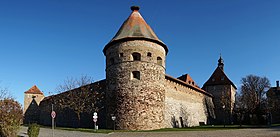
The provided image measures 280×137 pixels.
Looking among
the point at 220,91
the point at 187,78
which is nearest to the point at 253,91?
the point at 220,91

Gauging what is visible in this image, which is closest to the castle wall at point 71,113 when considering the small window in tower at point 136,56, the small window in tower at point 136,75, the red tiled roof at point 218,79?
the small window in tower at point 136,75

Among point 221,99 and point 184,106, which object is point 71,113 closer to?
point 184,106

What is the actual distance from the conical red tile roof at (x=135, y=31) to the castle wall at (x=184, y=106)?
18.2 ft

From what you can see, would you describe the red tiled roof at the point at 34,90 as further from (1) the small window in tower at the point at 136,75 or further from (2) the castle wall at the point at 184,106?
(1) the small window in tower at the point at 136,75

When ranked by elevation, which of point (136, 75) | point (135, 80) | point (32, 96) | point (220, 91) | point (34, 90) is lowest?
point (32, 96)

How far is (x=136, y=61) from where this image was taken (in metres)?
24.5

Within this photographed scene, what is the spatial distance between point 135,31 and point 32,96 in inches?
1192

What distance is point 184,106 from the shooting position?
33031mm

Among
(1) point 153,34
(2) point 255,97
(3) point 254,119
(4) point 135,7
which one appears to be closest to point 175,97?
(1) point 153,34

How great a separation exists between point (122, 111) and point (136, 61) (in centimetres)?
443

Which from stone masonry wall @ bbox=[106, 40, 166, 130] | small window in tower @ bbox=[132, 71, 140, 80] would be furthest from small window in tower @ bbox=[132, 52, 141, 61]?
small window in tower @ bbox=[132, 71, 140, 80]

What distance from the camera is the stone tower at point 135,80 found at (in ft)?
77.2

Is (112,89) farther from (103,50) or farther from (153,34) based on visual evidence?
(153,34)

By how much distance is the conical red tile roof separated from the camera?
24.7m
